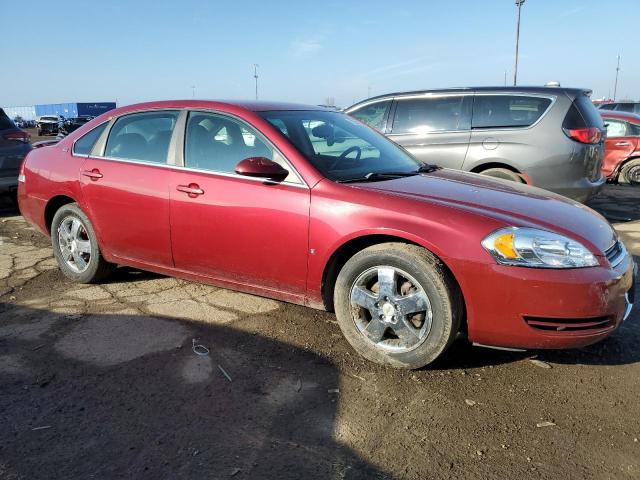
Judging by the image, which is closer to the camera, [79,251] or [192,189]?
[192,189]

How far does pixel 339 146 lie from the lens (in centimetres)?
387

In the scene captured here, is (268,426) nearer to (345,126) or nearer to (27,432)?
(27,432)

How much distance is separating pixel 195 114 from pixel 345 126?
1153 mm

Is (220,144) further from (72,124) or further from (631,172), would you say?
(72,124)

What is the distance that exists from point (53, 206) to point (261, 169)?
2517mm

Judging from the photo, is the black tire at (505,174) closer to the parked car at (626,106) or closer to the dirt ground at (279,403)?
the dirt ground at (279,403)

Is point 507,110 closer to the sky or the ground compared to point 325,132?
closer to the sky

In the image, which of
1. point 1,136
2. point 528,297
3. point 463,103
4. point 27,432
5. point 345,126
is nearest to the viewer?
point 27,432

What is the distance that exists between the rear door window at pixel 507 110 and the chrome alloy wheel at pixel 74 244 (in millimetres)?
4670

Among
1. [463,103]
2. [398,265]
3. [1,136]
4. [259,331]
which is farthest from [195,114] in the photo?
[1,136]

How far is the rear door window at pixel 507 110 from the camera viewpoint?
637 cm

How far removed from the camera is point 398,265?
2982 mm

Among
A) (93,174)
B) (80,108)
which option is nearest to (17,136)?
(93,174)

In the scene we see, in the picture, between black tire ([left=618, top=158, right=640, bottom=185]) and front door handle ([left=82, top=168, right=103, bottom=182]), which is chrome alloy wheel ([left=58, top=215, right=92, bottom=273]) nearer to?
front door handle ([left=82, top=168, right=103, bottom=182])
